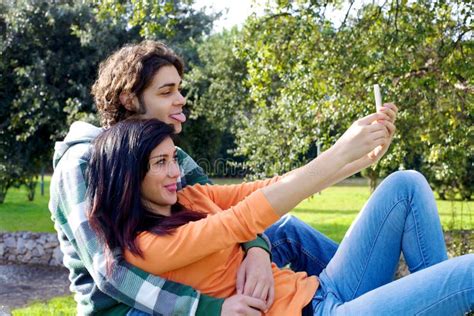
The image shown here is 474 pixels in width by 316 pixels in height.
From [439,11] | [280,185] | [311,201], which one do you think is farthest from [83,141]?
[311,201]

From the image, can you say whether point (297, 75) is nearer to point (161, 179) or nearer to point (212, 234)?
point (161, 179)

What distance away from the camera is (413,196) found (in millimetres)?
2037

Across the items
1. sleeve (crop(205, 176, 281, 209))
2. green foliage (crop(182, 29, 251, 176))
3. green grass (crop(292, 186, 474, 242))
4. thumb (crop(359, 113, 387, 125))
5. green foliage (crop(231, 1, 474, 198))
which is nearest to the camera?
thumb (crop(359, 113, 387, 125))

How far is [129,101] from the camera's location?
7.52 feet

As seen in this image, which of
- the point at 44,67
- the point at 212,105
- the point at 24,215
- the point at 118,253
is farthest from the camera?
the point at 24,215

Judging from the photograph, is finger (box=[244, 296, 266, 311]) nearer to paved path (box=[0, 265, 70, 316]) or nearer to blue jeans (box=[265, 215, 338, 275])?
blue jeans (box=[265, 215, 338, 275])

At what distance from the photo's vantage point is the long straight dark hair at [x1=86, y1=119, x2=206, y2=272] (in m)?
1.90

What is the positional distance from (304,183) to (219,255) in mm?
396

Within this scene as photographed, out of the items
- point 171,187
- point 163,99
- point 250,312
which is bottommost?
Answer: point 250,312

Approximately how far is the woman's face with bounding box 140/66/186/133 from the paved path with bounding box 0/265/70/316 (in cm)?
517

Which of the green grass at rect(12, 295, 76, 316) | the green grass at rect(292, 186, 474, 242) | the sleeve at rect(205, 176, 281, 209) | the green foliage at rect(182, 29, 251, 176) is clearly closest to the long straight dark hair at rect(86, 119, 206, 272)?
the sleeve at rect(205, 176, 281, 209)

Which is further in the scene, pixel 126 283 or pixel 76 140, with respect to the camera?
pixel 76 140

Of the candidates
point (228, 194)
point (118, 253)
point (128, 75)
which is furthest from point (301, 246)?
point (128, 75)

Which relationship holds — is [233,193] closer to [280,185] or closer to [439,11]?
[280,185]
